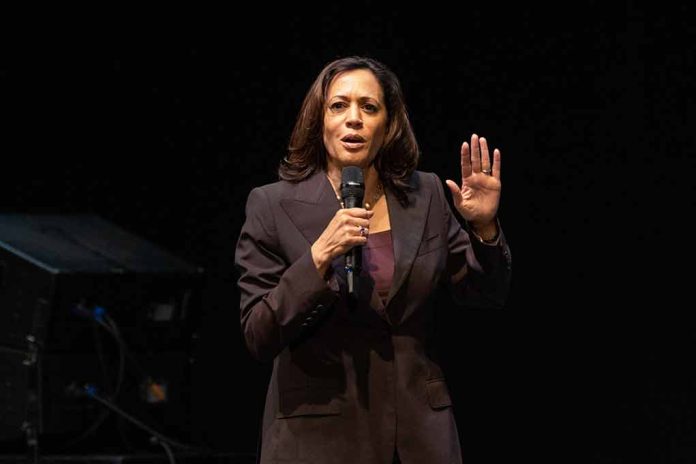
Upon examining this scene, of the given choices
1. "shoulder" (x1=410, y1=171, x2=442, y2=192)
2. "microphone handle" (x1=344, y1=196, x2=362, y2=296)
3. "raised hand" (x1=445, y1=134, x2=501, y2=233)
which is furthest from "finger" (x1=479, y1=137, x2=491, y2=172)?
"microphone handle" (x1=344, y1=196, x2=362, y2=296)

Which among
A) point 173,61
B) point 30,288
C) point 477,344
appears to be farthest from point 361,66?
point 173,61

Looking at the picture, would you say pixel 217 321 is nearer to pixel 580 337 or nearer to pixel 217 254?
pixel 217 254

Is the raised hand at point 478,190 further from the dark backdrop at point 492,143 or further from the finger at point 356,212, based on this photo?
the dark backdrop at point 492,143

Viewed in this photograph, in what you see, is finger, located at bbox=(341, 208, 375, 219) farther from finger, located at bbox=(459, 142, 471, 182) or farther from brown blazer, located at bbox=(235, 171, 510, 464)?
finger, located at bbox=(459, 142, 471, 182)

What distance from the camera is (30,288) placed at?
125 inches

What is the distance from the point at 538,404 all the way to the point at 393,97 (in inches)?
64.9

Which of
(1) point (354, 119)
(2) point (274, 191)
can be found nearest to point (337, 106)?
(1) point (354, 119)

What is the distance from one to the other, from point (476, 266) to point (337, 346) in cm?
32

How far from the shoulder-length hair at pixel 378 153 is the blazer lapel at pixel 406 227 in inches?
1.0

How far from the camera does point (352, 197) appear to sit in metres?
2.01

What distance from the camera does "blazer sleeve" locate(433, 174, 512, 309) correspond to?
215 cm

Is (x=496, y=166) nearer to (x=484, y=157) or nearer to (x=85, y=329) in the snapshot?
(x=484, y=157)

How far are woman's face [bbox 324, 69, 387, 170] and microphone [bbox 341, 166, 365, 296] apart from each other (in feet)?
0.26

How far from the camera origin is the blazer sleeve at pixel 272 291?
1.95 meters
